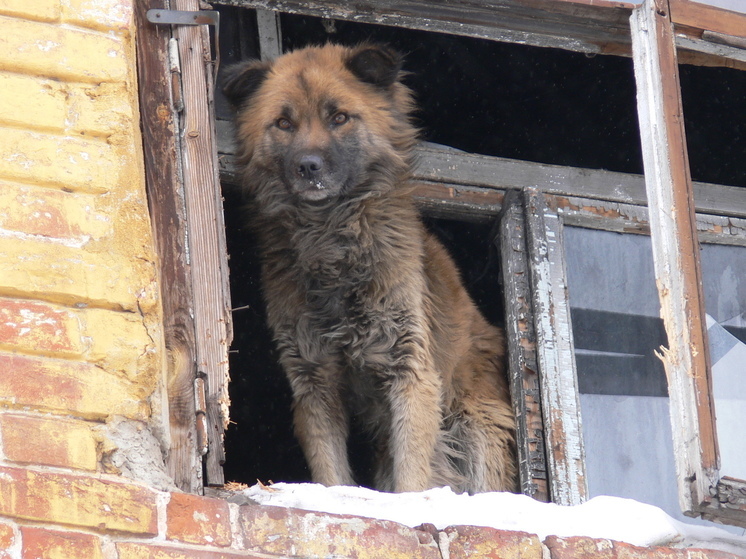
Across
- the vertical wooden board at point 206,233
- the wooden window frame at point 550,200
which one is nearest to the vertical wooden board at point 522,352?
the wooden window frame at point 550,200

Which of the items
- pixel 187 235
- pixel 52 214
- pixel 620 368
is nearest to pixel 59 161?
pixel 52 214

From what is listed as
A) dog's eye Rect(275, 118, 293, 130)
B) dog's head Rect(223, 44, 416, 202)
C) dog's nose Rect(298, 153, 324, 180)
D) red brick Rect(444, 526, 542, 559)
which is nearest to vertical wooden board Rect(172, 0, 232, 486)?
red brick Rect(444, 526, 542, 559)

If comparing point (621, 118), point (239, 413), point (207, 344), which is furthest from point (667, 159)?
point (239, 413)

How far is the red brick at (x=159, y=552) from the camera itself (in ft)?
6.27

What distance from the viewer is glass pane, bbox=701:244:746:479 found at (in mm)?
2789

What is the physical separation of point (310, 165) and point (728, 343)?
1597 mm

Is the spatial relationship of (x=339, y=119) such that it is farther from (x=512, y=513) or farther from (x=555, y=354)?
(x=512, y=513)

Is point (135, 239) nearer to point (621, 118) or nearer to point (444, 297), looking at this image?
point (444, 297)

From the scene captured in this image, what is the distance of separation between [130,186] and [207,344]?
419 mm

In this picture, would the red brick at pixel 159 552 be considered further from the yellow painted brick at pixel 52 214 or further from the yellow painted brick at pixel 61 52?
the yellow painted brick at pixel 61 52

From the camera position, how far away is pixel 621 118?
4973 mm

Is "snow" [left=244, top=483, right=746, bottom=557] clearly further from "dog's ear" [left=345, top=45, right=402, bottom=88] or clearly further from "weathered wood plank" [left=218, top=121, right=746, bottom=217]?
"dog's ear" [left=345, top=45, right=402, bottom=88]

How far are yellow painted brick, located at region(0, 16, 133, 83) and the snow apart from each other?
1.05 m

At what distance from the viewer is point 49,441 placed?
1.96 metres
